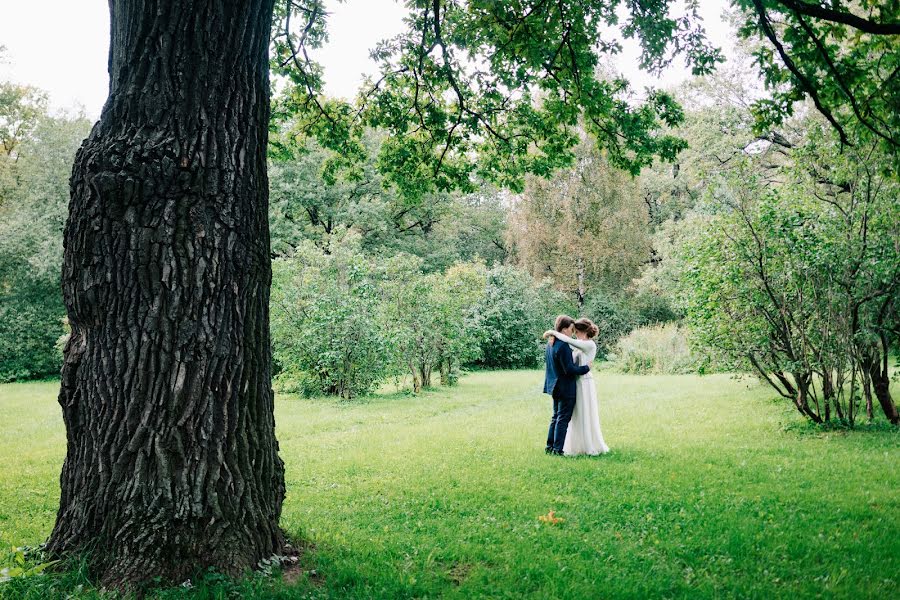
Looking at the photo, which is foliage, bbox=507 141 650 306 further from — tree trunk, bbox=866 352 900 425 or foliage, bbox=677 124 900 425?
foliage, bbox=677 124 900 425

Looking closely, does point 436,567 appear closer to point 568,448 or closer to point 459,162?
point 568,448

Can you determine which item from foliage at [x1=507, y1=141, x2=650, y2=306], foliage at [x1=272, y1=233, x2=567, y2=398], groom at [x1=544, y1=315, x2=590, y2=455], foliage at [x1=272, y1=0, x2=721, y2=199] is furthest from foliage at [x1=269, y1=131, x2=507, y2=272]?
groom at [x1=544, y1=315, x2=590, y2=455]

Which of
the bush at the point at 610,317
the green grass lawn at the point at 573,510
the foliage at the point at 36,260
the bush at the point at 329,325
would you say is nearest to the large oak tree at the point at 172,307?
the green grass lawn at the point at 573,510

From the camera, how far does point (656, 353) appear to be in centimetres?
2544

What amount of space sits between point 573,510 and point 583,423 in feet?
9.51

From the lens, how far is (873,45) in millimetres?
5766

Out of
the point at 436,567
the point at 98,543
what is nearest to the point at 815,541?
the point at 436,567

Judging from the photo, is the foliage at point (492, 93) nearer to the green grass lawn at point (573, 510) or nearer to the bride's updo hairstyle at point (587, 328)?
the bride's updo hairstyle at point (587, 328)

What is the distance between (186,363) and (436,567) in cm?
224

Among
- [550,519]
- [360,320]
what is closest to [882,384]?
[550,519]

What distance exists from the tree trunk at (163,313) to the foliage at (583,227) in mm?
34341

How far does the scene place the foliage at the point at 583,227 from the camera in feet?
123

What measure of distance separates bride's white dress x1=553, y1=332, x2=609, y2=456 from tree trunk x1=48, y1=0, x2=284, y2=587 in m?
5.27

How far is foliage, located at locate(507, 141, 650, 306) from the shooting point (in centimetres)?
3753
